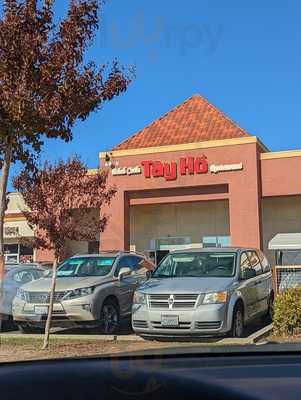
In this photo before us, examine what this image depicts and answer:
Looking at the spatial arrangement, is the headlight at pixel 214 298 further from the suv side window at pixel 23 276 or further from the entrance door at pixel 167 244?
the entrance door at pixel 167 244

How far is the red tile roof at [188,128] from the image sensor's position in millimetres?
26719

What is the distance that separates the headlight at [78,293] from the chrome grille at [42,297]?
0.11m

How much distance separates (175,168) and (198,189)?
1.23 m

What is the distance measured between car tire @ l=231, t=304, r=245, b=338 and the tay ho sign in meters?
12.6

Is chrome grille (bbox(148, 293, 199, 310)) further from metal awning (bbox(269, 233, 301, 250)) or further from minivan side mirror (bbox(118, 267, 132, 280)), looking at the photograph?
metal awning (bbox(269, 233, 301, 250))

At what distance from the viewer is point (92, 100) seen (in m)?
10.4

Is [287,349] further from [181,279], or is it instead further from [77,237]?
[77,237]

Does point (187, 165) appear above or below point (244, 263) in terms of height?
above

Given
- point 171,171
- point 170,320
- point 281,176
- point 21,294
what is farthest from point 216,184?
point 170,320

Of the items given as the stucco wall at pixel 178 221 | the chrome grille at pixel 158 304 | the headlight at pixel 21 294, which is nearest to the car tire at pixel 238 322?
the chrome grille at pixel 158 304

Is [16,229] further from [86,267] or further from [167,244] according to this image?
[86,267]

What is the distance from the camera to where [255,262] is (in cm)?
1284

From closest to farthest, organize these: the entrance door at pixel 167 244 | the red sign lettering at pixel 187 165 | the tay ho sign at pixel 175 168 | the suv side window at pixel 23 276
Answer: the suv side window at pixel 23 276
the tay ho sign at pixel 175 168
the red sign lettering at pixel 187 165
the entrance door at pixel 167 244

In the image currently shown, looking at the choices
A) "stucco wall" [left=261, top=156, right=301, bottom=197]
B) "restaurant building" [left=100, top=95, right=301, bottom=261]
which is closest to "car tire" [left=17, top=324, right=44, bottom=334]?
"restaurant building" [left=100, top=95, right=301, bottom=261]
